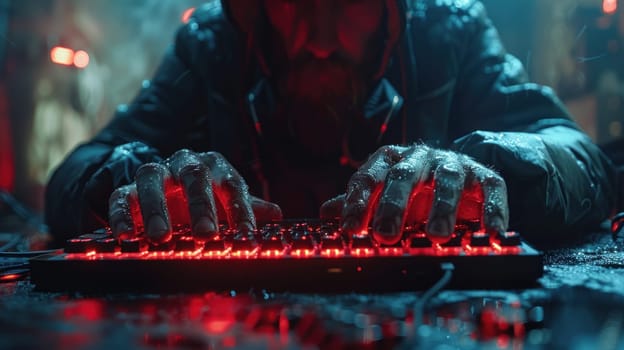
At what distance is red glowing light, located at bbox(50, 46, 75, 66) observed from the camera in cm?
299

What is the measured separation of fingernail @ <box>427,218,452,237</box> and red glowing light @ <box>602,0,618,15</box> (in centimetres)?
192

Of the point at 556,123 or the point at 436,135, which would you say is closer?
the point at 556,123

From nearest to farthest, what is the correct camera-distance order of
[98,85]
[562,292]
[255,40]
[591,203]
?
[562,292], [591,203], [255,40], [98,85]

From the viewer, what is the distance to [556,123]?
4.40 ft

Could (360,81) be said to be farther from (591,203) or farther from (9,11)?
(9,11)

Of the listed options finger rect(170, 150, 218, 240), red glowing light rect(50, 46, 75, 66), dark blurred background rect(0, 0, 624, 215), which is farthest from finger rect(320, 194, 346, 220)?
red glowing light rect(50, 46, 75, 66)

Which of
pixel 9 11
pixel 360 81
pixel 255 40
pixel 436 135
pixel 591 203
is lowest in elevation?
pixel 591 203

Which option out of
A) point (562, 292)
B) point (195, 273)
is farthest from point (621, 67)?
point (195, 273)

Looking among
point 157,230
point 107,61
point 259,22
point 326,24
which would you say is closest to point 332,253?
point 157,230

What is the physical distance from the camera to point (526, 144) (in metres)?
0.95

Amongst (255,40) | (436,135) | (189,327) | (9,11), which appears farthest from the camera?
(9,11)

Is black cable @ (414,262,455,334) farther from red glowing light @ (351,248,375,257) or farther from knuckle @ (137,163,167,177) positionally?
knuckle @ (137,163,167,177)

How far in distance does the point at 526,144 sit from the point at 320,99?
2.04 feet

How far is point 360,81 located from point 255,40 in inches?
13.8
